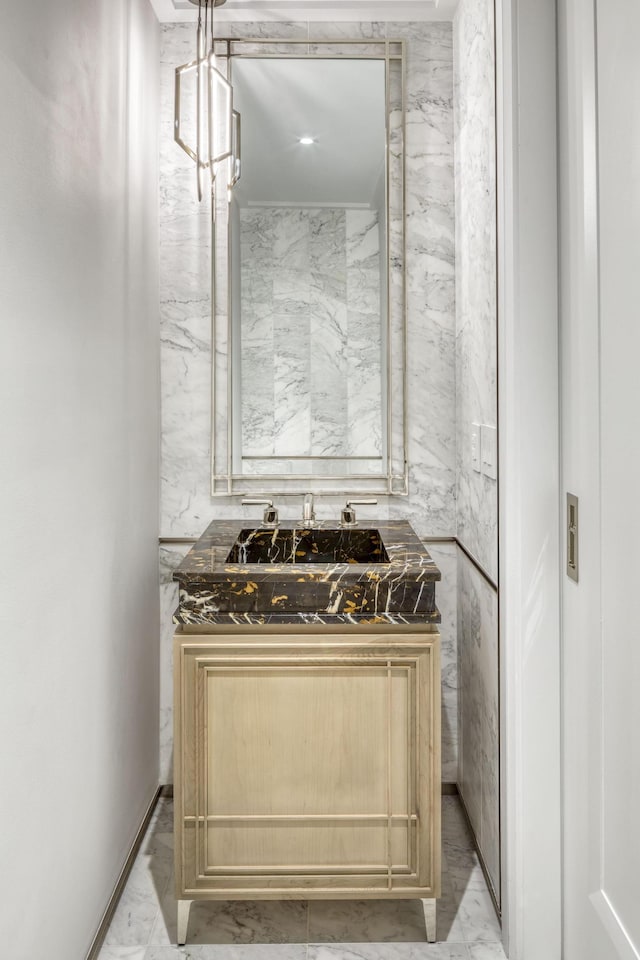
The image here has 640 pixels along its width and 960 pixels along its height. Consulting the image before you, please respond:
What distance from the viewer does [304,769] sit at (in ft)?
5.77

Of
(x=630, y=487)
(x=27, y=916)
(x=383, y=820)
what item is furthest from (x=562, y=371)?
(x=27, y=916)

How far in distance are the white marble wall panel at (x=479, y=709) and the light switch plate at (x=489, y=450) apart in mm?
295

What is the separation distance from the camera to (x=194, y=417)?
2.44m

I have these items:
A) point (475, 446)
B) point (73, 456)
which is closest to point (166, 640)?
point (73, 456)

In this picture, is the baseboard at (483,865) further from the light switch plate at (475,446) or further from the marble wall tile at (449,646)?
the light switch plate at (475,446)

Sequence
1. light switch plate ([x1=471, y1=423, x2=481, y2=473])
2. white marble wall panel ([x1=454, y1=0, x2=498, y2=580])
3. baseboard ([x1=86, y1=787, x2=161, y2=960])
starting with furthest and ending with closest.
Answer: light switch plate ([x1=471, y1=423, x2=481, y2=473]) → white marble wall panel ([x1=454, y1=0, x2=498, y2=580]) → baseboard ([x1=86, y1=787, x2=161, y2=960])

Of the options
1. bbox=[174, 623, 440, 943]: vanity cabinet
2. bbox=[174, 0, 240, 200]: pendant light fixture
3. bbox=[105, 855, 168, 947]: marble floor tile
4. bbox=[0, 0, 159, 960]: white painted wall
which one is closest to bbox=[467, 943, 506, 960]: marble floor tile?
bbox=[174, 623, 440, 943]: vanity cabinet

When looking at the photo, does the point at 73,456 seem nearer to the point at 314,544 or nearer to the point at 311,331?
the point at 314,544

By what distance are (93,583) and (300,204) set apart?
1.37 m

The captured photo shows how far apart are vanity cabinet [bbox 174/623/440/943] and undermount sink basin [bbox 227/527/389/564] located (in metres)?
0.50

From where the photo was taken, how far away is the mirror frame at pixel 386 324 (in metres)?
2.37

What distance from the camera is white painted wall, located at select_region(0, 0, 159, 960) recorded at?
4.17 ft

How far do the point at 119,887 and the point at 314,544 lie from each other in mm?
1030

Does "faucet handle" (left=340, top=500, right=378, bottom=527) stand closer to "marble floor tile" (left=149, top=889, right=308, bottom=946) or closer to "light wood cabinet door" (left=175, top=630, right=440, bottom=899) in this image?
"light wood cabinet door" (left=175, top=630, right=440, bottom=899)
